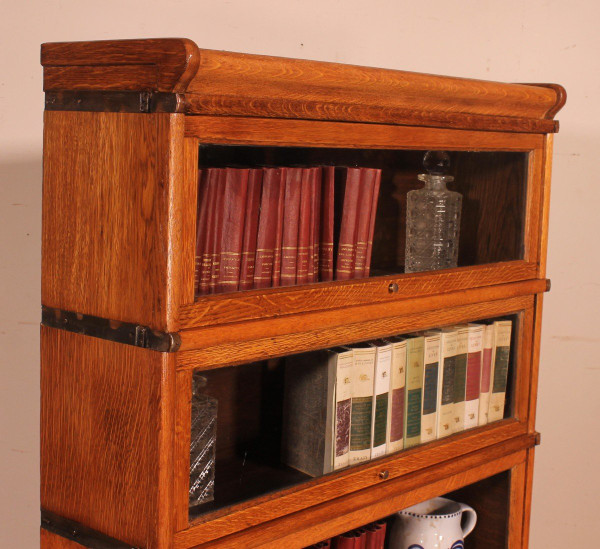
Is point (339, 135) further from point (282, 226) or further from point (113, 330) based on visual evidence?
point (113, 330)

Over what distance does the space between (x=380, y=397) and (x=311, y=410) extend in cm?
16

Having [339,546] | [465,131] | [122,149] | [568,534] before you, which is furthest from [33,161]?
[568,534]

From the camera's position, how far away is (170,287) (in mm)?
1345

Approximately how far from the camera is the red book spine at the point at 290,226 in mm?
1605

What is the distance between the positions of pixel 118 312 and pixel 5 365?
652mm

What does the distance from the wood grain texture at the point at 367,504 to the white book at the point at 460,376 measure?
0.08m

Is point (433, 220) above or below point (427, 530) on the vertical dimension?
above

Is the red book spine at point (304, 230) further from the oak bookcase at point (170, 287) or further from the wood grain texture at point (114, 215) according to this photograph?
the wood grain texture at point (114, 215)

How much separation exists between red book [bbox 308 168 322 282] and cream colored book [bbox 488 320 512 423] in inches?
23.2

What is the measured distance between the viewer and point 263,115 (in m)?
1.46

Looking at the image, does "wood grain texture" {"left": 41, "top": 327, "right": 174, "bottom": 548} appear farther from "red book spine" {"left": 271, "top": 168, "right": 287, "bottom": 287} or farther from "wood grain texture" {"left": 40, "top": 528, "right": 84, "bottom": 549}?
"red book spine" {"left": 271, "top": 168, "right": 287, "bottom": 287}

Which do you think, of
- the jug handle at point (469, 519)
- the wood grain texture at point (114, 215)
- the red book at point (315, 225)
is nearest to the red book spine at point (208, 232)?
the wood grain texture at point (114, 215)

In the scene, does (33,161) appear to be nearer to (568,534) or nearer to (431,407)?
(431,407)

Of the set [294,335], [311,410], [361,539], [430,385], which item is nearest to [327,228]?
[294,335]
